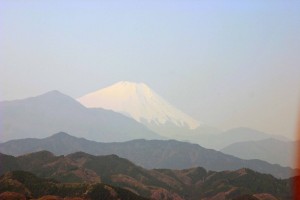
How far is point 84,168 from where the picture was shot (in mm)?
178750

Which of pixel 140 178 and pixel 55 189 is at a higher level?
pixel 55 189

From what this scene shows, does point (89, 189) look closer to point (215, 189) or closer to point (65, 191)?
point (65, 191)

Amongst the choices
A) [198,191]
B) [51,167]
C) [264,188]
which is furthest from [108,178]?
[264,188]

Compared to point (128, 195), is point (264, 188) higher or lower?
lower

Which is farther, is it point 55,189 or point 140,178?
point 140,178

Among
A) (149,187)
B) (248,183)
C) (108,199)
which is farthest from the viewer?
(248,183)

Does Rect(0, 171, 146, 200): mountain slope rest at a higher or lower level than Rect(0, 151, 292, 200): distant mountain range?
higher

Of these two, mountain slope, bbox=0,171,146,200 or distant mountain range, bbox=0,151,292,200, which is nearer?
mountain slope, bbox=0,171,146,200

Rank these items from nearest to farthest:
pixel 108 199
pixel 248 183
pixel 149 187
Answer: pixel 108 199 < pixel 149 187 < pixel 248 183

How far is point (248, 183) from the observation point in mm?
186500

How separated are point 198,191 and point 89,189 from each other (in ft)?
260

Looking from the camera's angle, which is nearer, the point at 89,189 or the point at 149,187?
the point at 89,189

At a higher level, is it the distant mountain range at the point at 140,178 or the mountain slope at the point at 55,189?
the mountain slope at the point at 55,189

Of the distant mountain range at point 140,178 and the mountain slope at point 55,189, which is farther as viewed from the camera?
the distant mountain range at point 140,178
